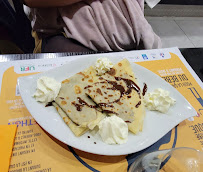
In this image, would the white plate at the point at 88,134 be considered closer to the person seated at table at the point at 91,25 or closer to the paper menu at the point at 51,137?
the paper menu at the point at 51,137

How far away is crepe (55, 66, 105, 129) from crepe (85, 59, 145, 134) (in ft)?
0.09

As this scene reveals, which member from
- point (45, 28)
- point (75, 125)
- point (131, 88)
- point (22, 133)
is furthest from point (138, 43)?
point (22, 133)

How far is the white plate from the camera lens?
653mm

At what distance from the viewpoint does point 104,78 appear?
2.95ft

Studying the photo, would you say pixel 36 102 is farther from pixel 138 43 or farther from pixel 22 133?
pixel 138 43

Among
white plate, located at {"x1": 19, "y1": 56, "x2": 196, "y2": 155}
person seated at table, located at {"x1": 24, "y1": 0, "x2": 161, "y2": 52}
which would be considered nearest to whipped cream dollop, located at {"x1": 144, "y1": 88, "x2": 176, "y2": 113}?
white plate, located at {"x1": 19, "y1": 56, "x2": 196, "y2": 155}

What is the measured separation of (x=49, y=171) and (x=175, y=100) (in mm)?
599

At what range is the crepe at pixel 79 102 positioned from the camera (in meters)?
0.73

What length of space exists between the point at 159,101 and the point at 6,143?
63 centimetres

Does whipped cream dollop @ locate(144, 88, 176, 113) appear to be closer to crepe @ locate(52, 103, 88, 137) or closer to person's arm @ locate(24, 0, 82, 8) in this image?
crepe @ locate(52, 103, 88, 137)

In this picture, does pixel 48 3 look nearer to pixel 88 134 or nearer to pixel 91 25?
pixel 91 25

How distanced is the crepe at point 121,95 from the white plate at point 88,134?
47 millimetres

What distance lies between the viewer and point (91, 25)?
3.43 feet

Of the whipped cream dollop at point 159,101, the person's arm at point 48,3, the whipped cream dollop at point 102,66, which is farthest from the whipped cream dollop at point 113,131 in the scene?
the person's arm at point 48,3
